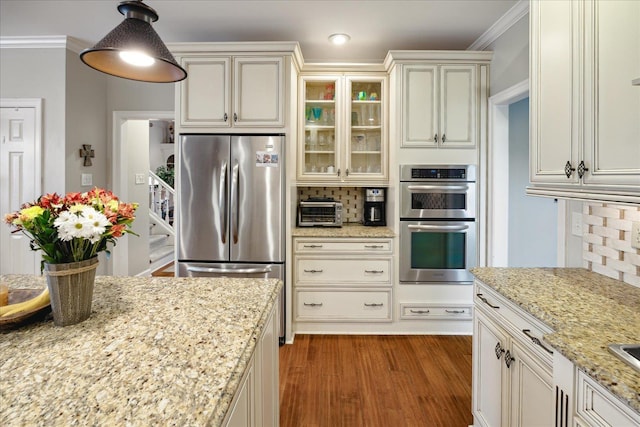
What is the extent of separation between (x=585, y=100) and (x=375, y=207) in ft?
7.69

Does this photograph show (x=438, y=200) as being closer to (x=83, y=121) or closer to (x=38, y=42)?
(x=83, y=121)

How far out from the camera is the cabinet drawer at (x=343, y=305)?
325 cm

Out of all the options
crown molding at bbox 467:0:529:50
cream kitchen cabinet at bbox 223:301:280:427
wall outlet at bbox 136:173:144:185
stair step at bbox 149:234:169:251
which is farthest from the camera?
stair step at bbox 149:234:169:251

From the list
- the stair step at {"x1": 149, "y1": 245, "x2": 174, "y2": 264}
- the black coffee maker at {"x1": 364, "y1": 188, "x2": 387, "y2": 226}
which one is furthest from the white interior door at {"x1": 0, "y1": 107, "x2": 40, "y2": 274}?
the black coffee maker at {"x1": 364, "y1": 188, "x2": 387, "y2": 226}

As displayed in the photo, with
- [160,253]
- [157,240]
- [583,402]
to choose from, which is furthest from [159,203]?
[583,402]

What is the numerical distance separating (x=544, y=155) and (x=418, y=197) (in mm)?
1578

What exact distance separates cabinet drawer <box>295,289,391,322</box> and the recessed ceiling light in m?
2.25

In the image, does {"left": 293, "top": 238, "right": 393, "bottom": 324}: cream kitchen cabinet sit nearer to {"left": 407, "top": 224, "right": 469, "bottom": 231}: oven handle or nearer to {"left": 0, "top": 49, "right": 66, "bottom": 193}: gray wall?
{"left": 407, "top": 224, "right": 469, "bottom": 231}: oven handle

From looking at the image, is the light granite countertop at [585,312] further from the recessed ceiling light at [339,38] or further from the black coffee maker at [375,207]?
the recessed ceiling light at [339,38]

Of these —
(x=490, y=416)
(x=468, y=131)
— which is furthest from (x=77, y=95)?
(x=490, y=416)

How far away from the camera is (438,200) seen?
3.26 metres

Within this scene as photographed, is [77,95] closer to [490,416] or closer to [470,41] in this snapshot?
[470,41]

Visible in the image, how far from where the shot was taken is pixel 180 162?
121 inches

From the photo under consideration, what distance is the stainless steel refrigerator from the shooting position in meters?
3.04
